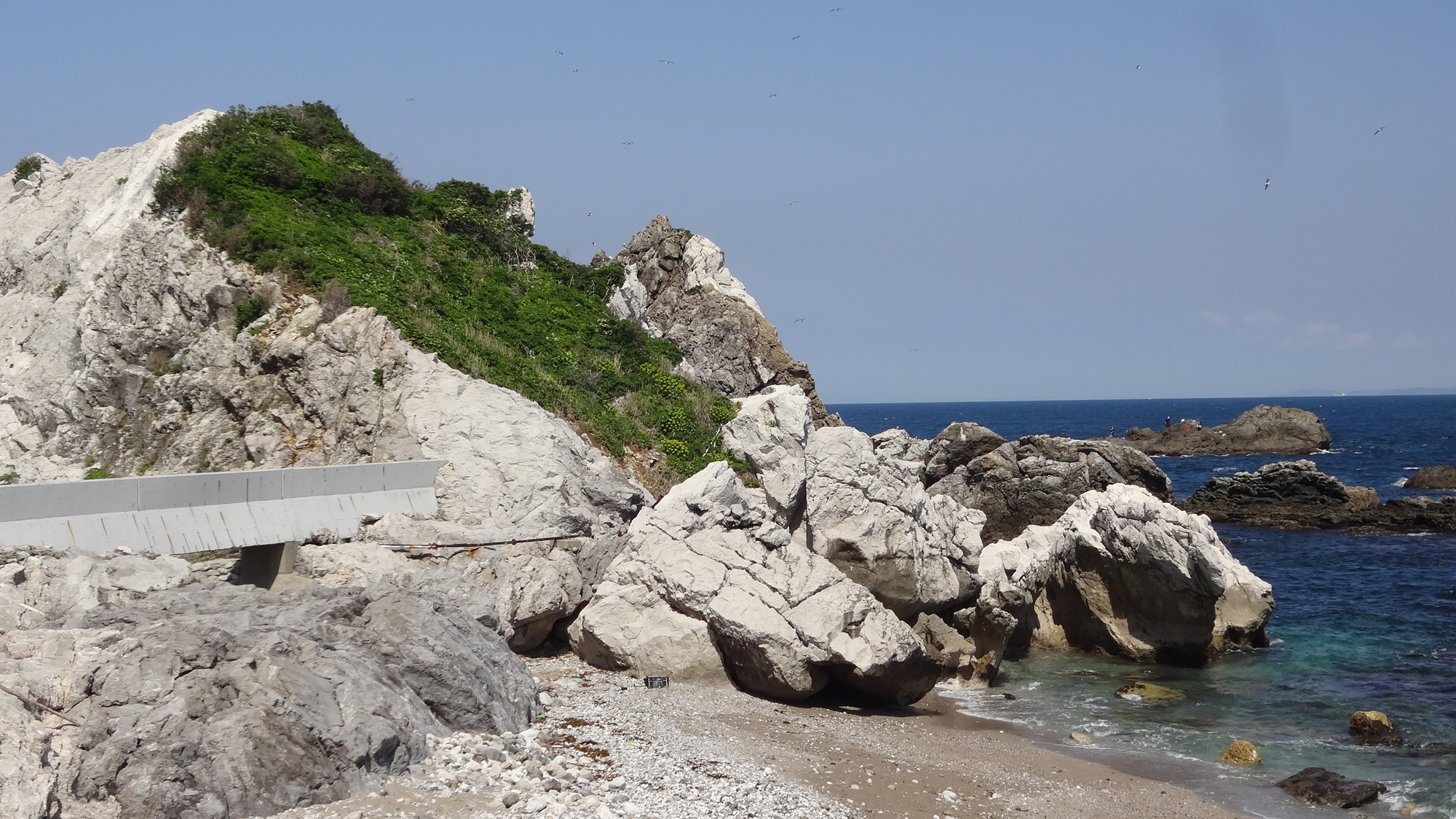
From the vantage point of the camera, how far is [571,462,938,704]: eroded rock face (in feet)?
55.1

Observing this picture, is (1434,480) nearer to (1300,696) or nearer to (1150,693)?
(1300,696)

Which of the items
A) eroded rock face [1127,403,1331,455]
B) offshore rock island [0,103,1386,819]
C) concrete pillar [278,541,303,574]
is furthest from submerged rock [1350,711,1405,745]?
eroded rock face [1127,403,1331,455]

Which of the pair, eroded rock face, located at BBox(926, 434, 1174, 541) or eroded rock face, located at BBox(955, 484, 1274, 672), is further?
eroded rock face, located at BBox(926, 434, 1174, 541)

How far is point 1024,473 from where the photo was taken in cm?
3712

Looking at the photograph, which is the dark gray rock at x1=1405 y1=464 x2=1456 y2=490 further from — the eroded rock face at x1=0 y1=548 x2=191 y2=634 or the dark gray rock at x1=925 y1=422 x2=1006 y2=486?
the eroded rock face at x1=0 y1=548 x2=191 y2=634

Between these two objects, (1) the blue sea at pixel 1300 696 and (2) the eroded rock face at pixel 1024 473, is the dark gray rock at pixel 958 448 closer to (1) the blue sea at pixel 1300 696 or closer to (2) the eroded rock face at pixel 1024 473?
(2) the eroded rock face at pixel 1024 473

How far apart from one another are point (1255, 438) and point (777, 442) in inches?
3222

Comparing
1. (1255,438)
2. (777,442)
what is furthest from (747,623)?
(1255,438)

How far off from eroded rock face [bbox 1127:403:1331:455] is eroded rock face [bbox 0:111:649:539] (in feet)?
263

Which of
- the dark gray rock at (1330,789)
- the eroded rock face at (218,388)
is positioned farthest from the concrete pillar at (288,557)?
the dark gray rock at (1330,789)

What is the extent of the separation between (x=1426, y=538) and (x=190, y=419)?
45613 millimetres

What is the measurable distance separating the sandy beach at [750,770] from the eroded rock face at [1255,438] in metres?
80.6

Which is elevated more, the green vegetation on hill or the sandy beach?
the green vegetation on hill

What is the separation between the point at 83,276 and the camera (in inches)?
1093
